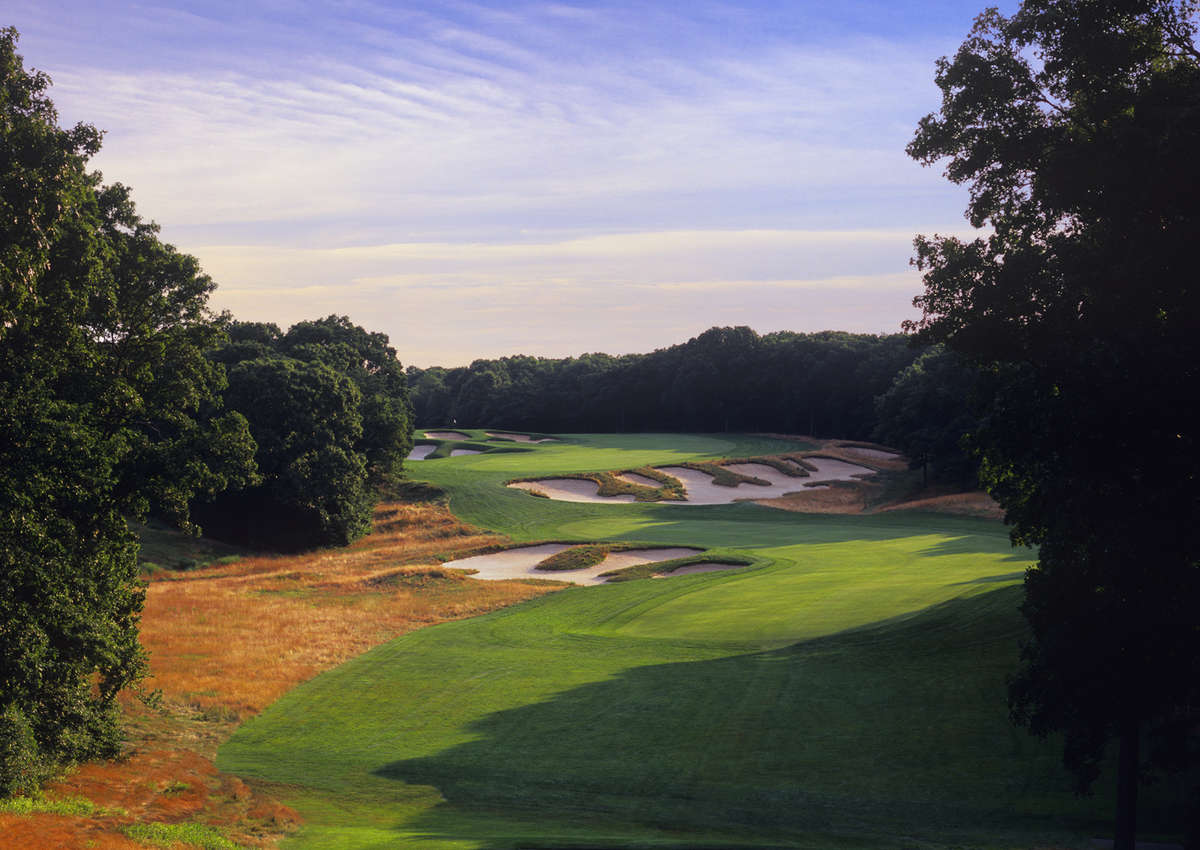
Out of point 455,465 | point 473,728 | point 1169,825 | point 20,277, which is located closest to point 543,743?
point 473,728

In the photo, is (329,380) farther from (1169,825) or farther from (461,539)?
(1169,825)

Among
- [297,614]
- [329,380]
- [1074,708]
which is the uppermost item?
[329,380]

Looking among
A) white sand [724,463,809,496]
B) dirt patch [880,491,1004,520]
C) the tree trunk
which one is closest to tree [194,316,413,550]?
white sand [724,463,809,496]

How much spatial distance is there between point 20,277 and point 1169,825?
23.9 meters

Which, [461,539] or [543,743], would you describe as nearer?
[543,743]

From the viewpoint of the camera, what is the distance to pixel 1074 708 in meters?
14.9

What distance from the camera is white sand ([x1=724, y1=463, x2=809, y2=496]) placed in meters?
74.2

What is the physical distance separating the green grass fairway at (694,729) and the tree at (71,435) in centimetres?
404

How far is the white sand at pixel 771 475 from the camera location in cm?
7419

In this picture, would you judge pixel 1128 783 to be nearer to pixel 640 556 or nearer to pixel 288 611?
pixel 288 611

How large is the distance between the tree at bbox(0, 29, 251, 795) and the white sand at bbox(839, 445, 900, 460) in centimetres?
8115

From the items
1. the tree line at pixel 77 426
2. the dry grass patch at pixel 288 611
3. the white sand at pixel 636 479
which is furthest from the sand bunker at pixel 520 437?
the tree line at pixel 77 426

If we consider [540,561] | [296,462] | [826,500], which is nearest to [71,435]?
[540,561]

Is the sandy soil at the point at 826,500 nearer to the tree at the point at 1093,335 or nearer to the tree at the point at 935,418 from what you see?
the tree at the point at 935,418
